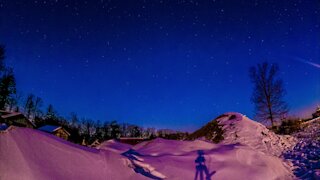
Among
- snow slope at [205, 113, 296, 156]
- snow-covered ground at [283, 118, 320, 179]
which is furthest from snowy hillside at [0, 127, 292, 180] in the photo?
snow slope at [205, 113, 296, 156]

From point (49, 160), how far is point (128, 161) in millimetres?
1580

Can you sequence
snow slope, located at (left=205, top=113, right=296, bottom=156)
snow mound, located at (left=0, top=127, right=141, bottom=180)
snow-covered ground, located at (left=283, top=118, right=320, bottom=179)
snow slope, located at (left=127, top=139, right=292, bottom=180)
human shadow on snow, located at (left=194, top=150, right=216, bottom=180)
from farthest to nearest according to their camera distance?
1. snow slope, located at (left=205, top=113, right=296, bottom=156)
2. snow-covered ground, located at (left=283, top=118, right=320, bottom=179)
3. snow slope, located at (left=127, top=139, right=292, bottom=180)
4. human shadow on snow, located at (left=194, top=150, right=216, bottom=180)
5. snow mound, located at (left=0, top=127, right=141, bottom=180)

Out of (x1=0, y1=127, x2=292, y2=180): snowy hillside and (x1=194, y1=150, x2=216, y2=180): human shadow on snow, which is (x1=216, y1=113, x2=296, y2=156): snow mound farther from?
(x1=194, y1=150, x2=216, y2=180): human shadow on snow

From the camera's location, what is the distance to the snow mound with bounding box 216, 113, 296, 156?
1036cm

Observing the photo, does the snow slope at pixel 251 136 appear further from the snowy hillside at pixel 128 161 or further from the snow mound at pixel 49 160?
the snow mound at pixel 49 160

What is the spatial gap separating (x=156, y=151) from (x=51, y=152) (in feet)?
9.04

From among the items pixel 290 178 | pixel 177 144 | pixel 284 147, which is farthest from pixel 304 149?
pixel 177 144

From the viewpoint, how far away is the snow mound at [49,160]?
4.16 meters

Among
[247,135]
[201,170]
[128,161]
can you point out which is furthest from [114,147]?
[247,135]

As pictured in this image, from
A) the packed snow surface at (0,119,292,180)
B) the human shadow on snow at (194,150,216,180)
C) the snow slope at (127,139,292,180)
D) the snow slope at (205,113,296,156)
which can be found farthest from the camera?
the snow slope at (205,113,296,156)

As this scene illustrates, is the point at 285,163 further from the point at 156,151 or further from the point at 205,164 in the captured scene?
the point at 156,151

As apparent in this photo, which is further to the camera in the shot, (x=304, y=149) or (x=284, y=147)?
(x=284, y=147)

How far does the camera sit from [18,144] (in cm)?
444

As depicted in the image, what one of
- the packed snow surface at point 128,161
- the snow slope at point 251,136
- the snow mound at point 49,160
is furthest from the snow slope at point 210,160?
the snow slope at point 251,136
